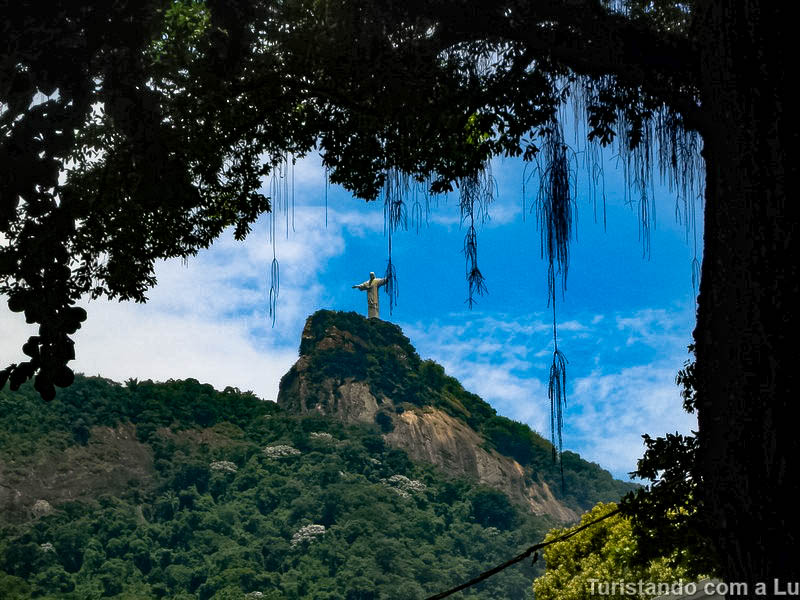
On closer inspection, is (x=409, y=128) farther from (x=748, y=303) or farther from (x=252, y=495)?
(x=252, y=495)

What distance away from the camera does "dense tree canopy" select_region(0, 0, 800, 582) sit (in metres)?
3.72

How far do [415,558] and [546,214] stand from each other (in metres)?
58.0

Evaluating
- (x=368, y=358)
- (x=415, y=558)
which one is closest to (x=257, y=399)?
(x=368, y=358)

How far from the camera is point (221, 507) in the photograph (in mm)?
60562

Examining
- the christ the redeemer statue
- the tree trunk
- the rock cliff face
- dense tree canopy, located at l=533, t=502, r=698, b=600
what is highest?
the christ the redeemer statue

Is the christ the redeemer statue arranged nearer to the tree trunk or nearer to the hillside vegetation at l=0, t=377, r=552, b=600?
the hillside vegetation at l=0, t=377, r=552, b=600

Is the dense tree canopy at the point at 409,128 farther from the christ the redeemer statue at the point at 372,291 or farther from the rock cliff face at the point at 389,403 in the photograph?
the rock cliff face at the point at 389,403

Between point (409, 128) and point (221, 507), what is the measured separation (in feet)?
190

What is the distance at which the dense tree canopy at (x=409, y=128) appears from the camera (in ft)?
12.2

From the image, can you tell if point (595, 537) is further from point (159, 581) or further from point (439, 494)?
point (439, 494)

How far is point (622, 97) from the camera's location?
5598 millimetres

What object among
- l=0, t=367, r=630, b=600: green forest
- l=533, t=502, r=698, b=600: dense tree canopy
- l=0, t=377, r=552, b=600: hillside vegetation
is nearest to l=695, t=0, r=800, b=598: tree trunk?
l=533, t=502, r=698, b=600: dense tree canopy

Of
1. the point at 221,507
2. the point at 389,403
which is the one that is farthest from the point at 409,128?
the point at 389,403

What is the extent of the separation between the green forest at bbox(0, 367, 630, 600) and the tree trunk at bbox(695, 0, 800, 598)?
133 ft
